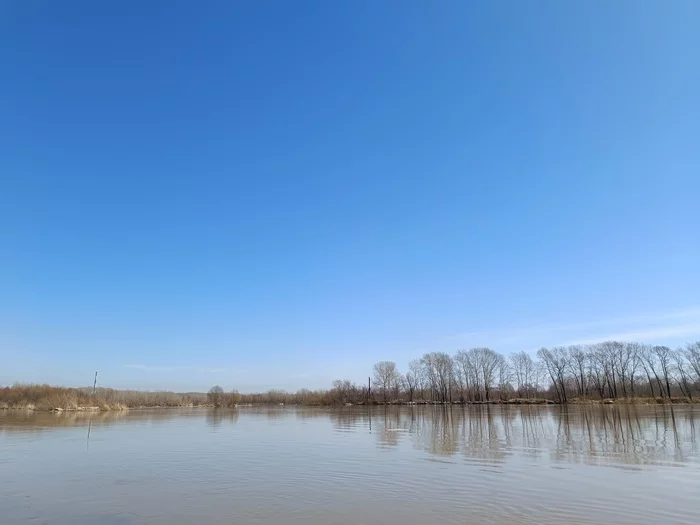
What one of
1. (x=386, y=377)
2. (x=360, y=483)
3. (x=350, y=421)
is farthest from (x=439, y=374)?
(x=360, y=483)

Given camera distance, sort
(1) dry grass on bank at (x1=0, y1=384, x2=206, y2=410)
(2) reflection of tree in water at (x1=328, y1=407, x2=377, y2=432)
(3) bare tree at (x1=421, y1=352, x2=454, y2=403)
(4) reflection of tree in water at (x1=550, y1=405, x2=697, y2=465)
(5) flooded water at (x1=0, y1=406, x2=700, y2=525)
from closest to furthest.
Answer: (5) flooded water at (x1=0, y1=406, x2=700, y2=525) → (4) reflection of tree in water at (x1=550, y1=405, x2=697, y2=465) → (2) reflection of tree in water at (x1=328, y1=407, x2=377, y2=432) → (1) dry grass on bank at (x1=0, y1=384, x2=206, y2=410) → (3) bare tree at (x1=421, y1=352, x2=454, y2=403)

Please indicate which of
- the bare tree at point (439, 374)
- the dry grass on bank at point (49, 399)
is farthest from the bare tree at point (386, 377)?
the dry grass on bank at point (49, 399)

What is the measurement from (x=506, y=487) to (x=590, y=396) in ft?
294

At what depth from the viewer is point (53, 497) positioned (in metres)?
9.84

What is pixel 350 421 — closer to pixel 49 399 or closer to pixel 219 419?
pixel 219 419

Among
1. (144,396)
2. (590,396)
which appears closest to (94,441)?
(144,396)

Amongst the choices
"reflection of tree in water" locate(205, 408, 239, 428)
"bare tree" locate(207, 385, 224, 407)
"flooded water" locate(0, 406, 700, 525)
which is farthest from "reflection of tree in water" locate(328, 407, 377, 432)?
"bare tree" locate(207, 385, 224, 407)

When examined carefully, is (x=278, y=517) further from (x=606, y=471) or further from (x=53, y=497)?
(x=606, y=471)

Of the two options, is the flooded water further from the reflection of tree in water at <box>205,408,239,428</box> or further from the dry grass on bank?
the dry grass on bank

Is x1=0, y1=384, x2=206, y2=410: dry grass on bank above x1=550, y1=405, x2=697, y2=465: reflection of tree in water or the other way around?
the other way around

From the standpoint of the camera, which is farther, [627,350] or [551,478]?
[627,350]

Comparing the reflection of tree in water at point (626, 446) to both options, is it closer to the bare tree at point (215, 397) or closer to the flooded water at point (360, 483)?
the flooded water at point (360, 483)

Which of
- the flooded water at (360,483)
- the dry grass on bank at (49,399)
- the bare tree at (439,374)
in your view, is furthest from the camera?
the bare tree at (439,374)

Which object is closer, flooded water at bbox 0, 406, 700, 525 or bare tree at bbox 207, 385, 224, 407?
flooded water at bbox 0, 406, 700, 525
